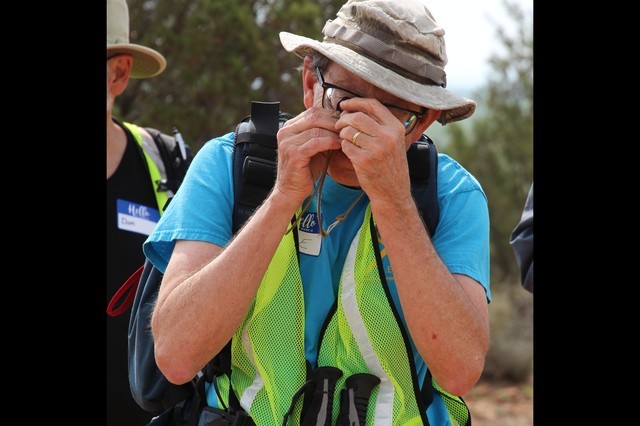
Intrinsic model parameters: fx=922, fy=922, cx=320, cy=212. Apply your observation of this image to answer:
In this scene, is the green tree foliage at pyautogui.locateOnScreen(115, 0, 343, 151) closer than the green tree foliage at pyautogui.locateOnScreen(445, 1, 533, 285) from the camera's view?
Yes

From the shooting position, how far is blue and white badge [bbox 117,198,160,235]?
4.07m

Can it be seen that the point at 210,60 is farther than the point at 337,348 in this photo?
Yes

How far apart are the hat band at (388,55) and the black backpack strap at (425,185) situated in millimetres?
220

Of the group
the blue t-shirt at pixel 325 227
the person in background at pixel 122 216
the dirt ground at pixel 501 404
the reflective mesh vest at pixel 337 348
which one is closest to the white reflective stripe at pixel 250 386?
the reflective mesh vest at pixel 337 348

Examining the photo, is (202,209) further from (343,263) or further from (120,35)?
(120,35)

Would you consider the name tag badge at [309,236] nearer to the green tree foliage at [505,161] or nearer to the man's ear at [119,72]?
the man's ear at [119,72]

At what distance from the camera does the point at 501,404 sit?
30.6 feet

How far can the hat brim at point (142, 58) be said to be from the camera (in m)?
4.41

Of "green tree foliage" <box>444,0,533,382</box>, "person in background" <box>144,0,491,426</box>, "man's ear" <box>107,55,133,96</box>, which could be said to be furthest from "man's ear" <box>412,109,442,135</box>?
"green tree foliage" <box>444,0,533,382</box>

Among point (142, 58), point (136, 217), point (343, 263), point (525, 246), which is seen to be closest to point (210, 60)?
point (142, 58)

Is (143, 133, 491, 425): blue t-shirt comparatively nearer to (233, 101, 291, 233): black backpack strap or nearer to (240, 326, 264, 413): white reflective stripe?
(233, 101, 291, 233): black backpack strap

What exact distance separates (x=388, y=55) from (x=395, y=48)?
30 millimetres
